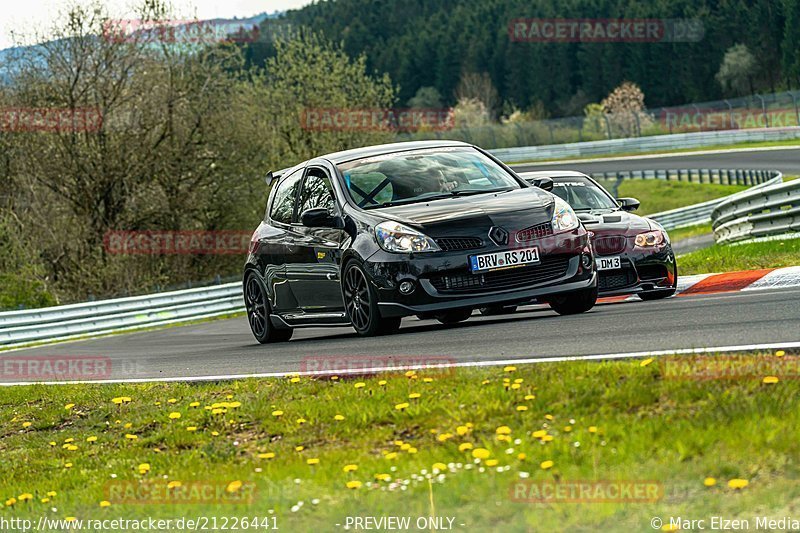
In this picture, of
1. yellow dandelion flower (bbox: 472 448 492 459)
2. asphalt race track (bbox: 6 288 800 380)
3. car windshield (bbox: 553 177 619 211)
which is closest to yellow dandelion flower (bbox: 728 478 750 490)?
yellow dandelion flower (bbox: 472 448 492 459)

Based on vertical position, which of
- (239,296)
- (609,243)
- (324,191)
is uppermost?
(324,191)

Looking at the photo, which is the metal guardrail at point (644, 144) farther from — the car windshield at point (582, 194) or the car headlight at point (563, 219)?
the car headlight at point (563, 219)

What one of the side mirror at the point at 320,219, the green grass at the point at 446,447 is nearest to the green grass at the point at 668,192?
the side mirror at the point at 320,219

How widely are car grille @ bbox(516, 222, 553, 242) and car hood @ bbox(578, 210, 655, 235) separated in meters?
3.24

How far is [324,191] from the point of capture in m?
11.7

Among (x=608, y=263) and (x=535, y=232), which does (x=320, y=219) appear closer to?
(x=535, y=232)

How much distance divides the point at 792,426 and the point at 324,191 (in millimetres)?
7137

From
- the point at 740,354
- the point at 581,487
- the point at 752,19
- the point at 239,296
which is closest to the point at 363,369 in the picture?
the point at 740,354

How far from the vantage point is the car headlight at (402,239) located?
9984 millimetres

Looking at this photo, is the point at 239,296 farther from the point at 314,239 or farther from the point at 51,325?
the point at 314,239

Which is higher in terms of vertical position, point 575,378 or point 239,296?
point 575,378

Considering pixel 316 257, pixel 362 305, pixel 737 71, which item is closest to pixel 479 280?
pixel 362 305

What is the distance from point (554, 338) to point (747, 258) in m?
7.96

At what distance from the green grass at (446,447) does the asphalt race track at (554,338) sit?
90cm
